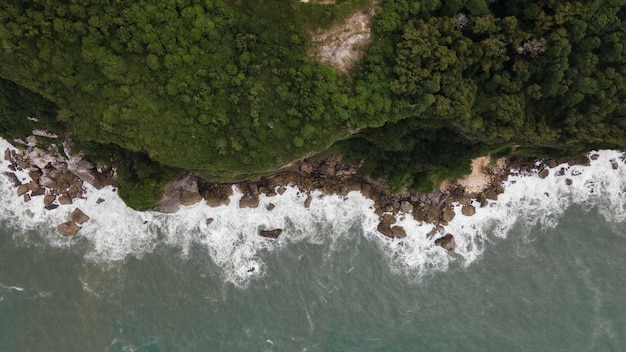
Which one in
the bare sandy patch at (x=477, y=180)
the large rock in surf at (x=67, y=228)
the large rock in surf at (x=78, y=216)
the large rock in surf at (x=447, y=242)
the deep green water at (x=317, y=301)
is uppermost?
the bare sandy patch at (x=477, y=180)

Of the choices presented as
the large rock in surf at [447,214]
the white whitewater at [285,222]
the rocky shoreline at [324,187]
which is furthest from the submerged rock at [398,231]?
the large rock in surf at [447,214]

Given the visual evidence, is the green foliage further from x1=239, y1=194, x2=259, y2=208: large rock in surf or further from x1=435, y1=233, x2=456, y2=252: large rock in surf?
x1=435, y1=233, x2=456, y2=252: large rock in surf

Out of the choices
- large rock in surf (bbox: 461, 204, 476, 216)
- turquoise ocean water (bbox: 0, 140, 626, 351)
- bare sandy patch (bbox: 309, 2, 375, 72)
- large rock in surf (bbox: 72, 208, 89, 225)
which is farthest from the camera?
large rock in surf (bbox: 461, 204, 476, 216)

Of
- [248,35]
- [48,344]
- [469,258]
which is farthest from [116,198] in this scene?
[469,258]

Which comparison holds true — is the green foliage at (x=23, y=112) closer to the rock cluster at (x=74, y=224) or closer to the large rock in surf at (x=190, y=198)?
the rock cluster at (x=74, y=224)

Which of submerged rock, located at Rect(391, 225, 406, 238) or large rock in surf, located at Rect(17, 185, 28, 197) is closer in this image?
large rock in surf, located at Rect(17, 185, 28, 197)

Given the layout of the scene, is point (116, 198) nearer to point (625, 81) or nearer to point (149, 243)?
point (149, 243)

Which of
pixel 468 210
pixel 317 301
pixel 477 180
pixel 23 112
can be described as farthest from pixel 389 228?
pixel 23 112

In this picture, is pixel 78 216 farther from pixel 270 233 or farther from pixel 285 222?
pixel 285 222

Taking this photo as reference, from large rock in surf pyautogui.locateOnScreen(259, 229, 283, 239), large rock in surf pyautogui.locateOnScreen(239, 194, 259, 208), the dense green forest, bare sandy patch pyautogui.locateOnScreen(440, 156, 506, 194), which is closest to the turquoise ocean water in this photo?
large rock in surf pyautogui.locateOnScreen(259, 229, 283, 239)
